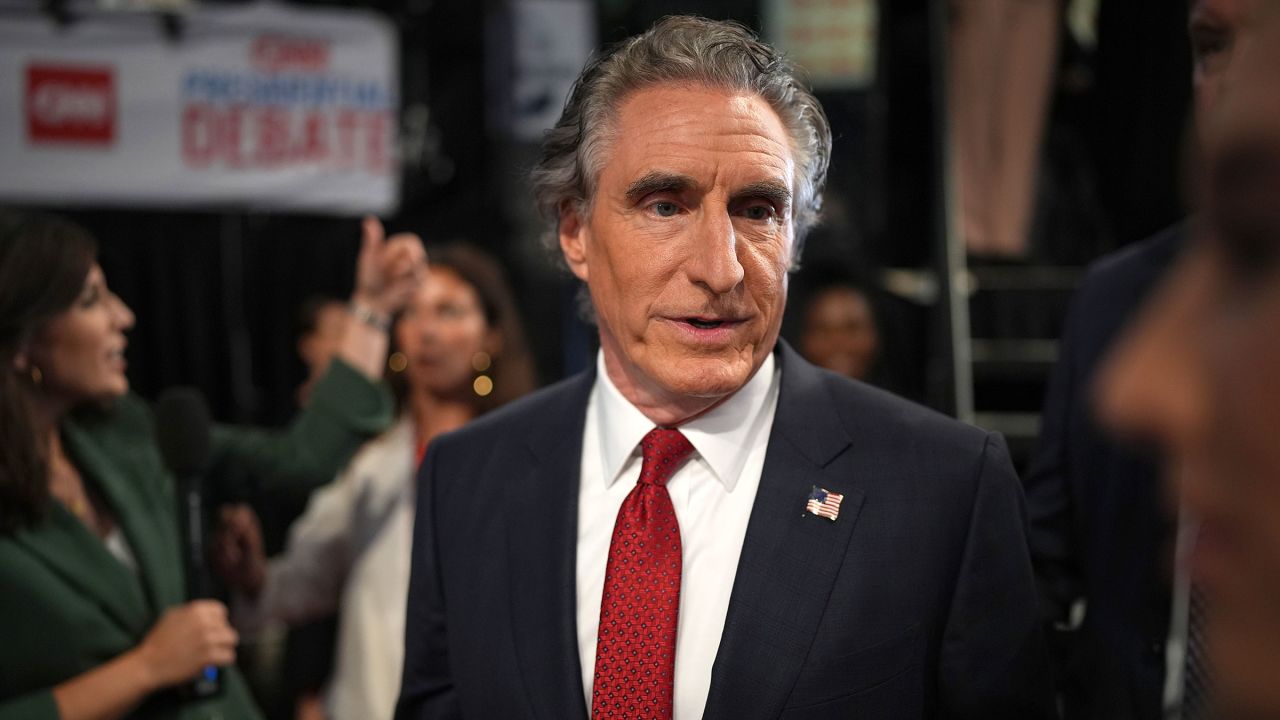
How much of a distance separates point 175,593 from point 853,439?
4.85 feet

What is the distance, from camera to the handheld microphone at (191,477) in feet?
7.39

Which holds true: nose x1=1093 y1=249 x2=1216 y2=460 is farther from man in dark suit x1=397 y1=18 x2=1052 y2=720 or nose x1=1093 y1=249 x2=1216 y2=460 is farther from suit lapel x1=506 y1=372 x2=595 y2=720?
suit lapel x1=506 y1=372 x2=595 y2=720

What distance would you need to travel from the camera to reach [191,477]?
2291 millimetres

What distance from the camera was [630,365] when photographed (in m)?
1.75

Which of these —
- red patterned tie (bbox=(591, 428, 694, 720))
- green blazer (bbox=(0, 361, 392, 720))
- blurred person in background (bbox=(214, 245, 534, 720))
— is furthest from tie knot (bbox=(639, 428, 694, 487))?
blurred person in background (bbox=(214, 245, 534, 720))

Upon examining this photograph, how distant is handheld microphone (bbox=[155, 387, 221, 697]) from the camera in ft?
7.39

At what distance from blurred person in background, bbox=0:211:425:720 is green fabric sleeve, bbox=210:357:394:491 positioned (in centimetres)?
32

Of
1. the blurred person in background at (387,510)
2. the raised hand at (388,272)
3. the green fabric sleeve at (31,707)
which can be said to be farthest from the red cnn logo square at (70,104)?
the green fabric sleeve at (31,707)

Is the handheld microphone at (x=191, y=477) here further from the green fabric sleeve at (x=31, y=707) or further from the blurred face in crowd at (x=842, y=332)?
the blurred face in crowd at (x=842, y=332)

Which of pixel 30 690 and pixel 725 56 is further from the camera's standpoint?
pixel 30 690

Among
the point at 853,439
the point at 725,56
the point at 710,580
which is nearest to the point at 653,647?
the point at 710,580

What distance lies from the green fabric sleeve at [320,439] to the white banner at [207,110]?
8.13ft

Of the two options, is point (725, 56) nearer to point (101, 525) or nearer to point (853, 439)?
point (853, 439)

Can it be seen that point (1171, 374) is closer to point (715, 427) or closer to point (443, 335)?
point (715, 427)
